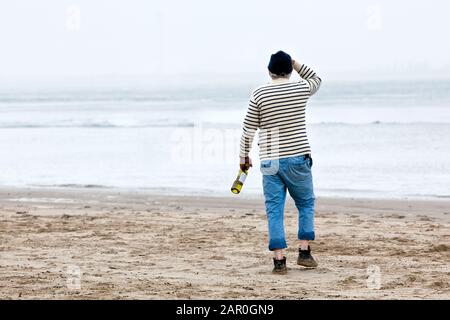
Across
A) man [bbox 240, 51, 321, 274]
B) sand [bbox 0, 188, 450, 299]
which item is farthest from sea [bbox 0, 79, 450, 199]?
man [bbox 240, 51, 321, 274]

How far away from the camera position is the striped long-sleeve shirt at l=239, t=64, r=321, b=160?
21.9ft

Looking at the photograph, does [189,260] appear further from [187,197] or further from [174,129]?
[174,129]

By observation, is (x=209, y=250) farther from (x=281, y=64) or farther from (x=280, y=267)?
(x=281, y=64)

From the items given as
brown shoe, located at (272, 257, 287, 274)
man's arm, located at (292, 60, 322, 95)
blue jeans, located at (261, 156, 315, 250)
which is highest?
man's arm, located at (292, 60, 322, 95)

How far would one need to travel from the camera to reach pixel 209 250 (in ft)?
26.5

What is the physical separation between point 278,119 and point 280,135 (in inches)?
4.9

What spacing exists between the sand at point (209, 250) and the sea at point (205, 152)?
6.09ft

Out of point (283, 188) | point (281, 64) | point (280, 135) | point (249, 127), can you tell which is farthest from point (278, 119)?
point (283, 188)

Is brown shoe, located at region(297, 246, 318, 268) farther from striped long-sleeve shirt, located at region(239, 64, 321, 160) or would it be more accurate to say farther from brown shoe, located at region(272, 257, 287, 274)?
striped long-sleeve shirt, located at region(239, 64, 321, 160)

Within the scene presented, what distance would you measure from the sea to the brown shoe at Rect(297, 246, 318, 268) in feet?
18.5

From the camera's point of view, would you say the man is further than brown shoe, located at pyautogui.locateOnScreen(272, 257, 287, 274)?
No
